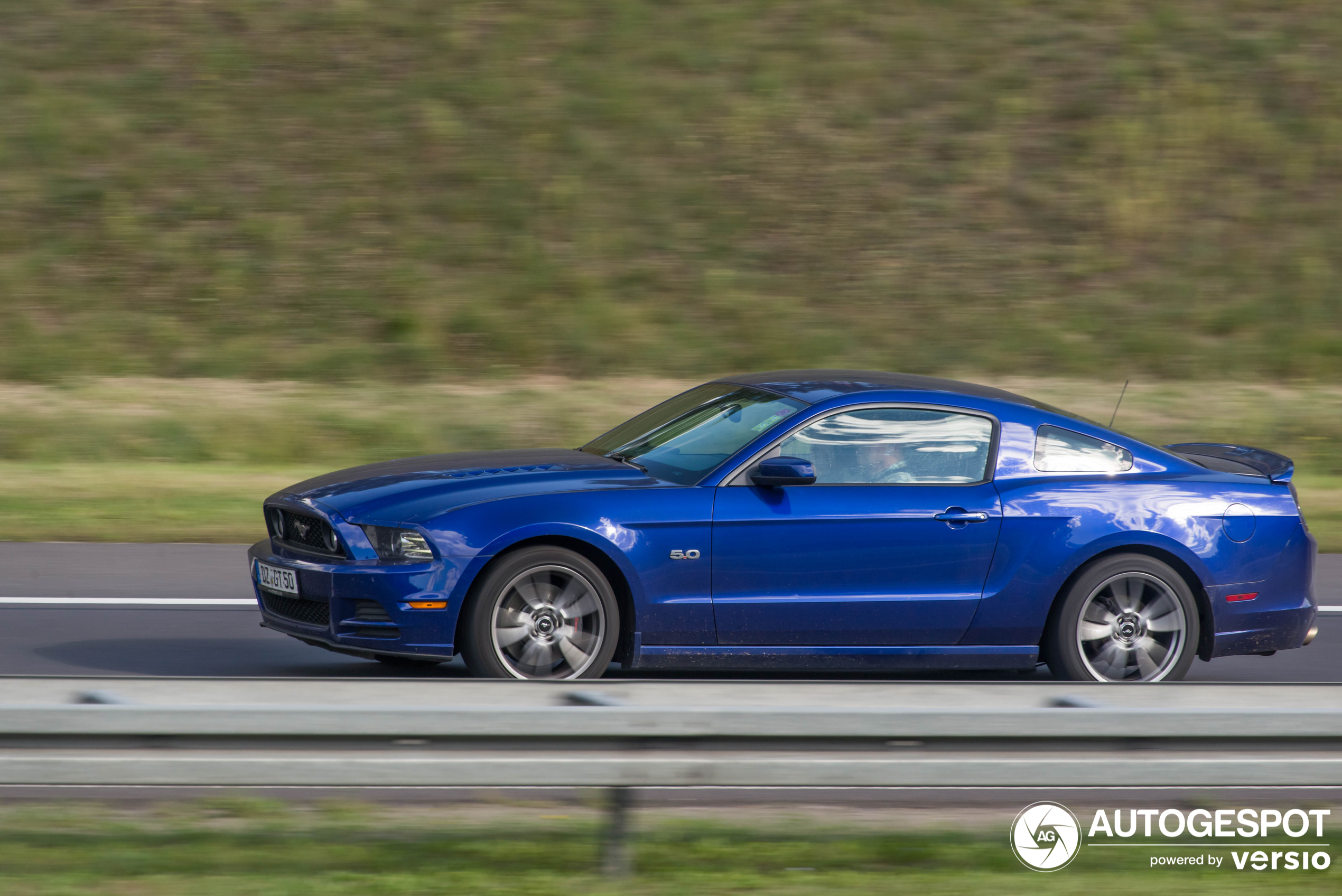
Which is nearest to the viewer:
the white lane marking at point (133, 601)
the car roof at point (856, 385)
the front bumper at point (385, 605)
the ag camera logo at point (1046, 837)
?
the ag camera logo at point (1046, 837)

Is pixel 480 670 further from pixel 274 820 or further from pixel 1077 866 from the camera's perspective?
pixel 1077 866

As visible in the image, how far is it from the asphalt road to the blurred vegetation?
A: 319 inches

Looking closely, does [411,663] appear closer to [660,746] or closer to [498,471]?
[498,471]

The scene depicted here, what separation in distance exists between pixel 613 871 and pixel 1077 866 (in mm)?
1373

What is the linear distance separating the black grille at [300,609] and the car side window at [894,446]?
2019 mm

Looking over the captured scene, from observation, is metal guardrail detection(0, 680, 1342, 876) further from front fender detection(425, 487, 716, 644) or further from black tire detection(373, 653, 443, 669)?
black tire detection(373, 653, 443, 669)

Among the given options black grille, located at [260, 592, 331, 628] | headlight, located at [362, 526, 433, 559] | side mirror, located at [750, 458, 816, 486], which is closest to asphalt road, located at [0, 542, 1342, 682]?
black grille, located at [260, 592, 331, 628]

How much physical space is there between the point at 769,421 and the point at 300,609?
2.16 meters

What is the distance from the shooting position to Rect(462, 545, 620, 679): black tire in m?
6.57

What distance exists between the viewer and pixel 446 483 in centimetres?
682

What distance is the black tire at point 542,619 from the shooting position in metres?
6.57

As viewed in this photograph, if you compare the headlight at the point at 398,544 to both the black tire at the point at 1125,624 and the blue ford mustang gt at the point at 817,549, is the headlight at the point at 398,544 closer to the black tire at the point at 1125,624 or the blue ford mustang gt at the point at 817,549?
the blue ford mustang gt at the point at 817,549

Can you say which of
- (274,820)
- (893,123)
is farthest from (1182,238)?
(274,820)

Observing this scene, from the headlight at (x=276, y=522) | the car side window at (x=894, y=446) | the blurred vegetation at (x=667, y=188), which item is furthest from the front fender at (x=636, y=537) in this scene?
the blurred vegetation at (x=667, y=188)
